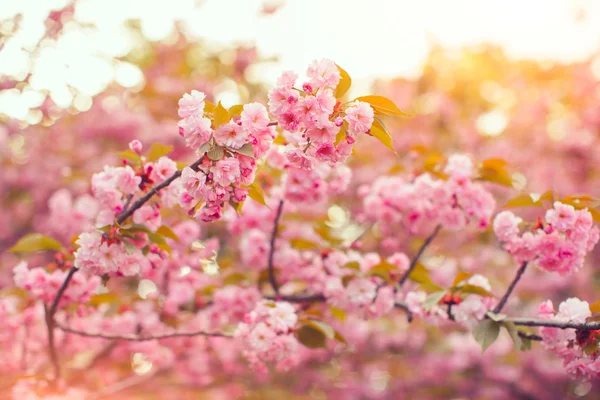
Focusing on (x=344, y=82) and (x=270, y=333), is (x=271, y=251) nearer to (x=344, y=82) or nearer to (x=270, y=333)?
(x=270, y=333)

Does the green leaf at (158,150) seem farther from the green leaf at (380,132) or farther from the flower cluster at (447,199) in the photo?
the flower cluster at (447,199)

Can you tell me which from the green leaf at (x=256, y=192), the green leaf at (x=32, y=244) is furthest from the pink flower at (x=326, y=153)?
the green leaf at (x=32, y=244)

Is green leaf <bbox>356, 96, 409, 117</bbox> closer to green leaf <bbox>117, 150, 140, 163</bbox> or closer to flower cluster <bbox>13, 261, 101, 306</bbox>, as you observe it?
green leaf <bbox>117, 150, 140, 163</bbox>

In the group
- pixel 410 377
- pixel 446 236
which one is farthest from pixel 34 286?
pixel 410 377

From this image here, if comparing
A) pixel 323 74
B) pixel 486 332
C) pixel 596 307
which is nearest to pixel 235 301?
pixel 486 332

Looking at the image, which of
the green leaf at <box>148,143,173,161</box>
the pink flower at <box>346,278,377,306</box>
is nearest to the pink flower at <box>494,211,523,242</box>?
the pink flower at <box>346,278,377,306</box>

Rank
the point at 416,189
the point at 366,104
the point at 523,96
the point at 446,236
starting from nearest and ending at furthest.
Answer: the point at 366,104
the point at 416,189
the point at 446,236
the point at 523,96

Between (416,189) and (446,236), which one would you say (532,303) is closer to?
(446,236)
